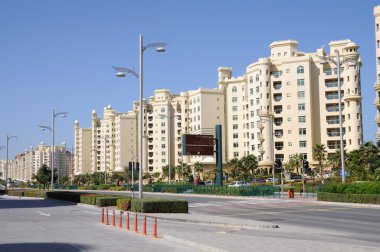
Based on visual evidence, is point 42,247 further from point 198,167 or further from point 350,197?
point 198,167

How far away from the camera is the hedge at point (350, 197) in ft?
115

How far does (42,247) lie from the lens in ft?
48.8

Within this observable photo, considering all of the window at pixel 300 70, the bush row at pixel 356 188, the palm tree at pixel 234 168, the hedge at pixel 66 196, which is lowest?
the hedge at pixel 66 196

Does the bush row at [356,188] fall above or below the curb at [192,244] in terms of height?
above

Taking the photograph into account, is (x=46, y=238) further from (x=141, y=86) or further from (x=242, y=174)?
(x=242, y=174)

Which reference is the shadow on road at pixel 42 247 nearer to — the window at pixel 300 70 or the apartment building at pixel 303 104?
the apartment building at pixel 303 104

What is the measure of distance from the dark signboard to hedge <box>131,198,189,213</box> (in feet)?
109

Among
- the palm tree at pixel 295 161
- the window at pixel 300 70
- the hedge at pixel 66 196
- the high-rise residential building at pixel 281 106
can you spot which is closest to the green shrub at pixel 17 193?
the hedge at pixel 66 196

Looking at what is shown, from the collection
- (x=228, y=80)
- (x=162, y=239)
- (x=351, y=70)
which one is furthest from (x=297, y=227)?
(x=228, y=80)

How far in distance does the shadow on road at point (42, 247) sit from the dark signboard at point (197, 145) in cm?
4729

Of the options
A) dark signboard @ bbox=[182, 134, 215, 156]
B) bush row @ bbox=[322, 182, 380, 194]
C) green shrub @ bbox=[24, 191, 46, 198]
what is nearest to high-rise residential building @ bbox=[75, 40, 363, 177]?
dark signboard @ bbox=[182, 134, 215, 156]

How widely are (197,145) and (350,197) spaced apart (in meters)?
29.2

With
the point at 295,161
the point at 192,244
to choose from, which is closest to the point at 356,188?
the point at 192,244

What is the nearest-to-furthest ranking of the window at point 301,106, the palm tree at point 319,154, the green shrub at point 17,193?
the green shrub at point 17,193 → the palm tree at point 319,154 → the window at point 301,106
